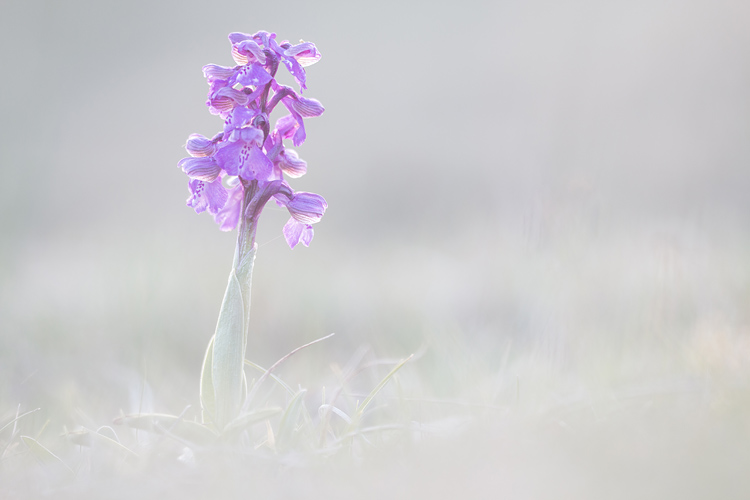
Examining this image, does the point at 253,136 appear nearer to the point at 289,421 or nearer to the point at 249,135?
the point at 249,135

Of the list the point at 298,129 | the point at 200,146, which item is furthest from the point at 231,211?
the point at 298,129

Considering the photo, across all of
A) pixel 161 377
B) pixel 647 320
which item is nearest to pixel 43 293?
pixel 161 377

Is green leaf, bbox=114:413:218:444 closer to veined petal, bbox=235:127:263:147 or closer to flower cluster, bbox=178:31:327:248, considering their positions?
flower cluster, bbox=178:31:327:248

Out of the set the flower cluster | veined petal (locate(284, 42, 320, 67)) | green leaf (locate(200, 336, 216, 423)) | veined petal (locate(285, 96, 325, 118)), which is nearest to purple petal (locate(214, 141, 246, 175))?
the flower cluster

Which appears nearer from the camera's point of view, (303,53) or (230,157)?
(230,157)

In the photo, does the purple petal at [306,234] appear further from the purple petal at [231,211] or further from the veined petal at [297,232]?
the purple petal at [231,211]

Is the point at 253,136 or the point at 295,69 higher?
the point at 295,69

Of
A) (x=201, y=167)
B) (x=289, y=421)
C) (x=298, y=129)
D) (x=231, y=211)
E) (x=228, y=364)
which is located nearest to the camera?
(x=289, y=421)
